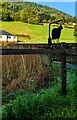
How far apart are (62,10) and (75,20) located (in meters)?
0.22

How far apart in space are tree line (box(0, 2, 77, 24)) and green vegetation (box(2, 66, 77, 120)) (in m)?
1.20

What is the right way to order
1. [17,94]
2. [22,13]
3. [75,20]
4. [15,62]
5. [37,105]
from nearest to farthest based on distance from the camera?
[37,105]
[17,94]
[15,62]
[22,13]
[75,20]

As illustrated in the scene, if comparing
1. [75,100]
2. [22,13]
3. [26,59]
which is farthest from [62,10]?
[75,100]

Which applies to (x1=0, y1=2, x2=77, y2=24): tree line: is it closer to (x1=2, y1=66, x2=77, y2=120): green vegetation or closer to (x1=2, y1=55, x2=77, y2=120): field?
(x1=2, y1=55, x2=77, y2=120): field

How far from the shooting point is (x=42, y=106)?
8.39ft

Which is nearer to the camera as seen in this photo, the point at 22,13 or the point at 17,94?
the point at 17,94

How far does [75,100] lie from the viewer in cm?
267

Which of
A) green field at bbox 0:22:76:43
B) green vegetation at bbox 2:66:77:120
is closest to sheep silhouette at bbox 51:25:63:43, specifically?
green field at bbox 0:22:76:43

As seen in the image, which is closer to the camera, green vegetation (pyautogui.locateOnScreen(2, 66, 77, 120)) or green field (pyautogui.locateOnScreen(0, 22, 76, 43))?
green vegetation (pyautogui.locateOnScreen(2, 66, 77, 120))

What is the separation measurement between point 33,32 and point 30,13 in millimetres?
567

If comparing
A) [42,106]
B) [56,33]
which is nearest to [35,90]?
[42,106]

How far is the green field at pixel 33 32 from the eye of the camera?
13.8ft

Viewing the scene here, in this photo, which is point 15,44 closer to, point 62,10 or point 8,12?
point 8,12

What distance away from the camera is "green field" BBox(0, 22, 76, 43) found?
4203mm
